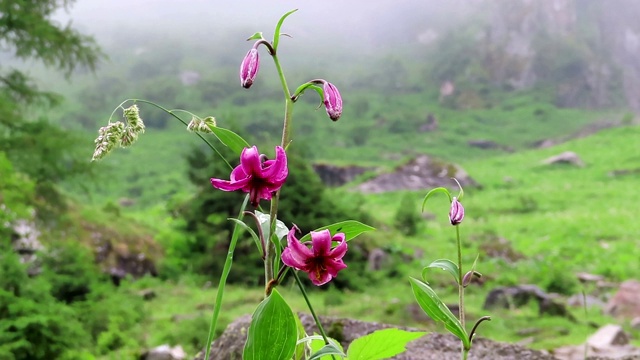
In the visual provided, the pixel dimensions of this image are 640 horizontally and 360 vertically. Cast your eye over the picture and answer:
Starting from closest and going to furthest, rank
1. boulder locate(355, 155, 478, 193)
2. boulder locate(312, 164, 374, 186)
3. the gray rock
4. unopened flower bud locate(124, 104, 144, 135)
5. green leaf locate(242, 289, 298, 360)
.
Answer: green leaf locate(242, 289, 298, 360), unopened flower bud locate(124, 104, 144, 135), the gray rock, boulder locate(355, 155, 478, 193), boulder locate(312, 164, 374, 186)

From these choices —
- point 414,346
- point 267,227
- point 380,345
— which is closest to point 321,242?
point 267,227

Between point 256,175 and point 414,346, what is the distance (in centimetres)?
156

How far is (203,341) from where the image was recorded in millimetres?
6246

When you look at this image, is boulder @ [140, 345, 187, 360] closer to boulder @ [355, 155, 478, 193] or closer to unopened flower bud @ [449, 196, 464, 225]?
unopened flower bud @ [449, 196, 464, 225]

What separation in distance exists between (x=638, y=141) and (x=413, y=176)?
10287mm

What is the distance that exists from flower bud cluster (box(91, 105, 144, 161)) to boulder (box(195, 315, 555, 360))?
1.28 meters

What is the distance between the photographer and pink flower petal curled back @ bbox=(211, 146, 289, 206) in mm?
1114

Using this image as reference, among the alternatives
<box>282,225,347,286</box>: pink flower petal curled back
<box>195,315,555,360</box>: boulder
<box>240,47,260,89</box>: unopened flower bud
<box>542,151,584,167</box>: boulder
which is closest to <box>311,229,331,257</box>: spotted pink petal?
<box>282,225,347,286</box>: pink flower petal curled back

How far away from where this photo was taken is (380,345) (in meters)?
1.37

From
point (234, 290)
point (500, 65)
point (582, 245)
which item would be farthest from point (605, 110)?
point (234, 290)

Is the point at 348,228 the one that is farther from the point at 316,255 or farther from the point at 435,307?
the point at 435,307

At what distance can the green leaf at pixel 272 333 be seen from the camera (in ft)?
3.54

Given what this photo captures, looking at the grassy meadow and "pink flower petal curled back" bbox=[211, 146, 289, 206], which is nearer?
"pink flower petal curled back" bbox=[211, 146, 289, 206]

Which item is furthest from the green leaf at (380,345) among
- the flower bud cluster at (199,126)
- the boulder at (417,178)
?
the boulder at (417,178)
